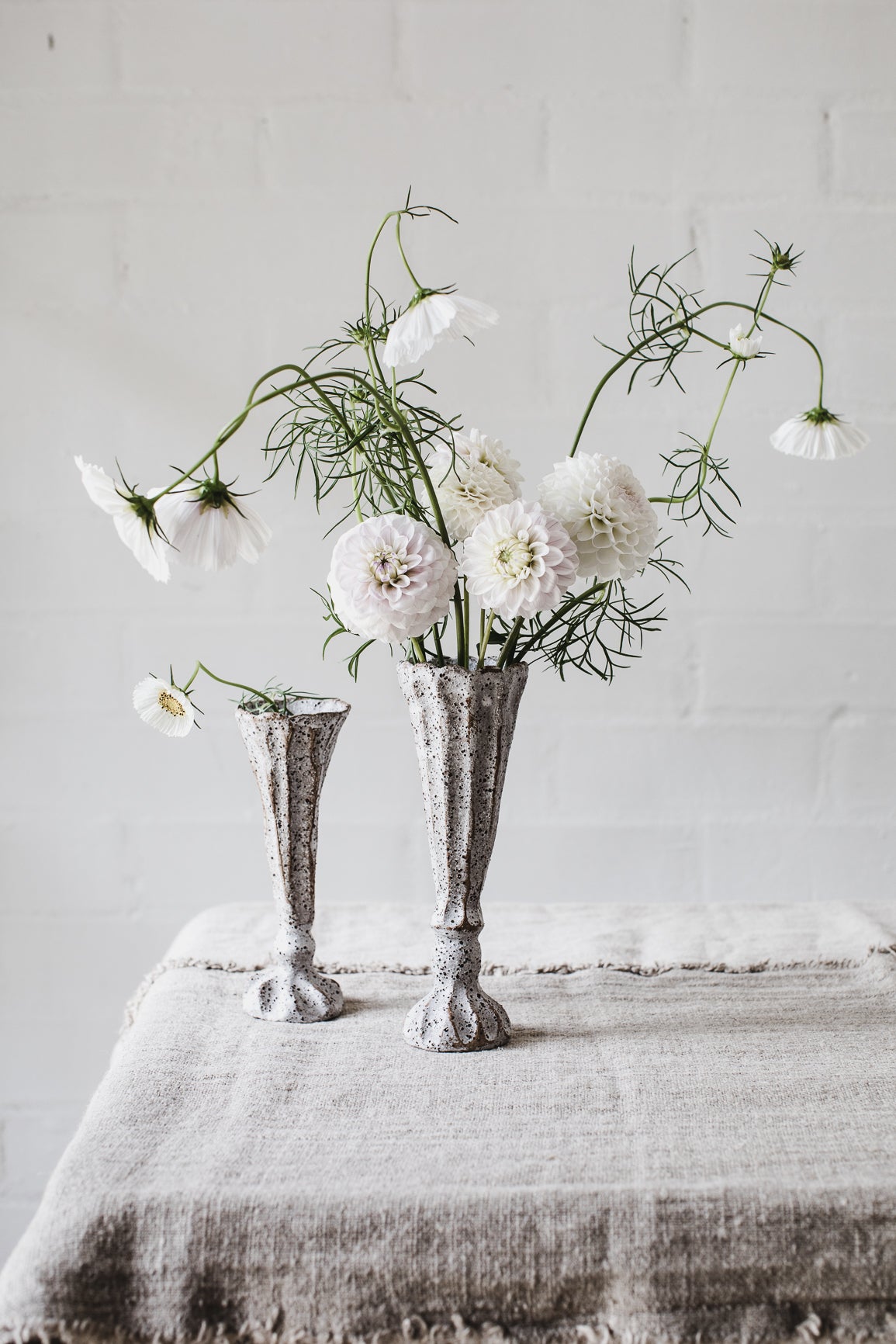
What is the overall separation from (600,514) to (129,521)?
0.87 feet

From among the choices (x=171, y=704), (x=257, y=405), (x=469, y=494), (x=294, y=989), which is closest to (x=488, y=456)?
(x=469, y=494)

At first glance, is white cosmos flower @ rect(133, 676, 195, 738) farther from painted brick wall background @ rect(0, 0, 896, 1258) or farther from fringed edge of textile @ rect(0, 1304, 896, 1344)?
painted brick wall background @ rect(0, 0, 896, 1258)

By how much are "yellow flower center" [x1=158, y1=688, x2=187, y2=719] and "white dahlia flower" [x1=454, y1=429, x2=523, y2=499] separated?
0.77 ft

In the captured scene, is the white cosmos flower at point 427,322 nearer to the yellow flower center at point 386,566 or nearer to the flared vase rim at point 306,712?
the yellow flower center at point 386,566

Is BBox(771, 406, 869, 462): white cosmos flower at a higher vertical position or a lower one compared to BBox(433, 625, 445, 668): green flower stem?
higher

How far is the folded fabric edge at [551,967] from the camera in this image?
900mm

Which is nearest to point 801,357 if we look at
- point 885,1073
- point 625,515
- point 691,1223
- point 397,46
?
point 397,46

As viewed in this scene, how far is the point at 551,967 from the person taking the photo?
906 mm

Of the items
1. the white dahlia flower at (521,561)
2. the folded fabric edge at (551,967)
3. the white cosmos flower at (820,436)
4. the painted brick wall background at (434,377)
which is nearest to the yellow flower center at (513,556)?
the white dahlia flower at (521,561)

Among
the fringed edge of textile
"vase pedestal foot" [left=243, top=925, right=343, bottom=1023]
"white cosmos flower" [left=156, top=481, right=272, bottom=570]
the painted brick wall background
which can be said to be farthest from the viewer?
the painted brick wall background

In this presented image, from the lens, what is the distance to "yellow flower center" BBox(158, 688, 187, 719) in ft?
2.50

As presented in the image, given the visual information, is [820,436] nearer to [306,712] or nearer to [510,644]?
[510,644]

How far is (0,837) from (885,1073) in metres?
0.95

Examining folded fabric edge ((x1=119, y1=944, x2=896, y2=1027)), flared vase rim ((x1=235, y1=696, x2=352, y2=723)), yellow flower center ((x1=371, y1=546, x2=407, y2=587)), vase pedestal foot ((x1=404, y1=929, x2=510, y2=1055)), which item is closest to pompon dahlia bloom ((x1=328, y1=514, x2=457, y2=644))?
yellow flower center ((x1=371, y1=546, x2=407, y2=587))
